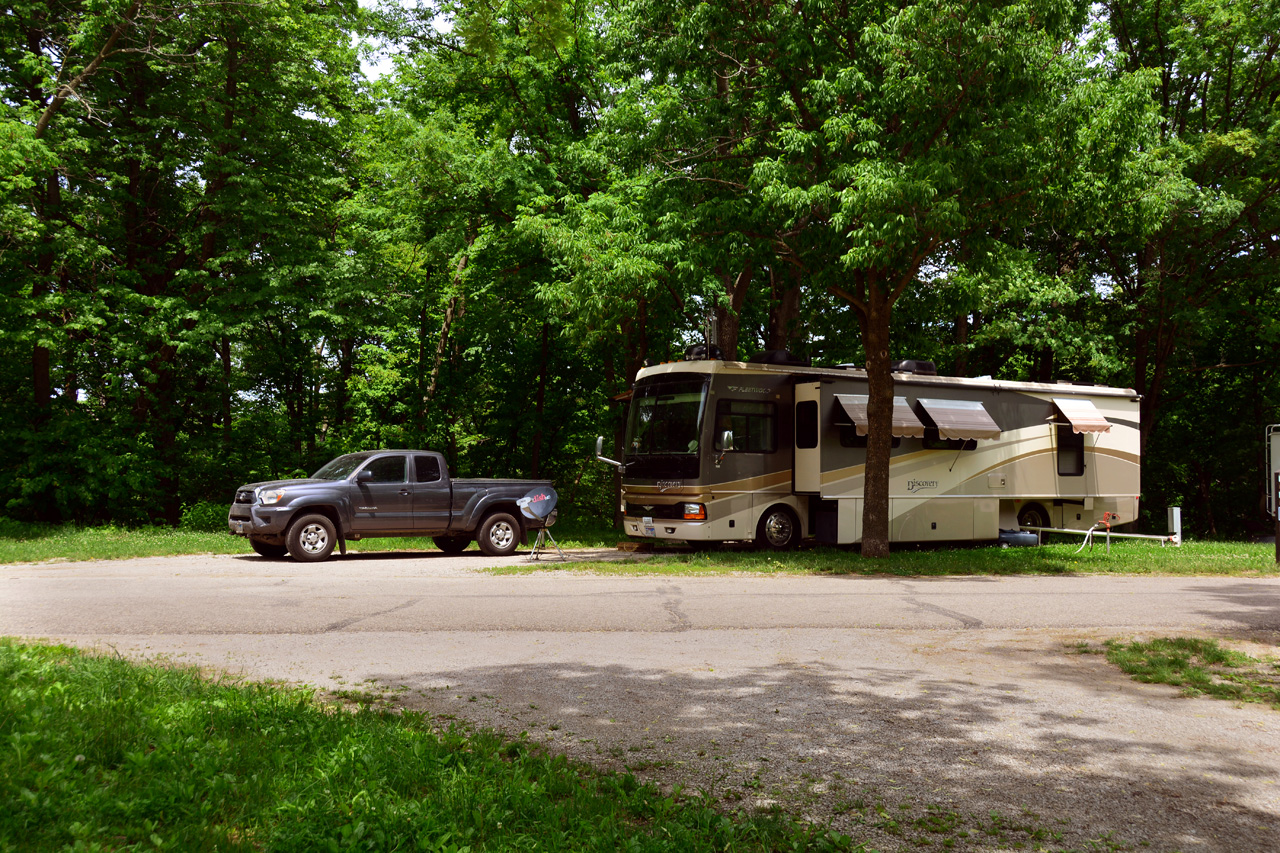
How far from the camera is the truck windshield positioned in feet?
55.8

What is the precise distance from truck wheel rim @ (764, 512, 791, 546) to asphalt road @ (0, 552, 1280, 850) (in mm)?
4230

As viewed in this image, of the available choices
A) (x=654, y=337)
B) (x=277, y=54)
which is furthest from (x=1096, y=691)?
(x=277, y=54)

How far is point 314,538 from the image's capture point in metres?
16.2

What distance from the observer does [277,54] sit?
22.2 m

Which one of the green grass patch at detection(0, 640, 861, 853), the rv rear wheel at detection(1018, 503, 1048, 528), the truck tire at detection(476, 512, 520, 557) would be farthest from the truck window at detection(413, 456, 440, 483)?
the rv rear wheel at detection(1018, 503, 1048, 528)

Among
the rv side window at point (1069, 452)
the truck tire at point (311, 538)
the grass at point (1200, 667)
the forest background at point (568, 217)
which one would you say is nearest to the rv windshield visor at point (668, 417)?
the forest background at point (568, 217)

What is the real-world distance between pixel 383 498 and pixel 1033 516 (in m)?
14.9

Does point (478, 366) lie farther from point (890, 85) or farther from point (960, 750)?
point (960, 750)

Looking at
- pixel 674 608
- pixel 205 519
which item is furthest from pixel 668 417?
pixel 205 519

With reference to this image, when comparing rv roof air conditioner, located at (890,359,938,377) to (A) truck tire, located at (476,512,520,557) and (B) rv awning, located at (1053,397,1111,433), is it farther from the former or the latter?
(A) truck tire, located at (476,512,520,557)

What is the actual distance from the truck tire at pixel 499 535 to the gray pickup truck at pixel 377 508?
0.06 feet

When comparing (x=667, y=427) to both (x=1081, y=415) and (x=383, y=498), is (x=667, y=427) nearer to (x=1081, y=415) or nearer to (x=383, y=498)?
(x=383, y=498)

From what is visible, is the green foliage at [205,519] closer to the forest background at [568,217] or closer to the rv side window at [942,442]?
the forest background at [568,217]

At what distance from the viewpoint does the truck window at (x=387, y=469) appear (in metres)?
17.0
